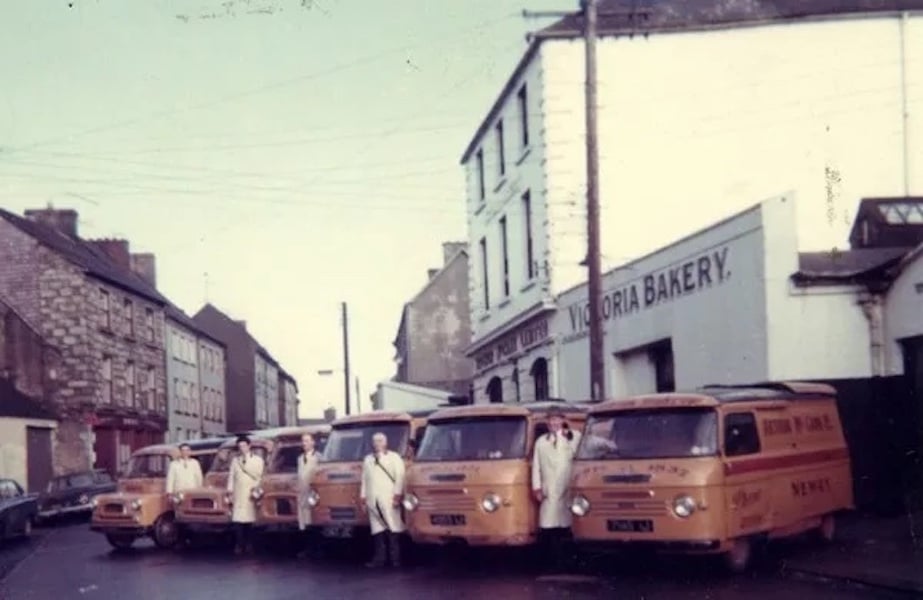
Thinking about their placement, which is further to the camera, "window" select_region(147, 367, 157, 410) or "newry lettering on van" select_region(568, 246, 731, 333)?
"window" select_region(147, 367, 157, 410)

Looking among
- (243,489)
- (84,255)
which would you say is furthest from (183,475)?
(84,255)

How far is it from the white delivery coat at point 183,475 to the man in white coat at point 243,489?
1776 millimetres

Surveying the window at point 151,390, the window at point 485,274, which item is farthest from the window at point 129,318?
the window at point 485,274

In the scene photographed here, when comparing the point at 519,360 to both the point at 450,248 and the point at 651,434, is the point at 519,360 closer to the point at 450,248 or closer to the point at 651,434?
the point at 651,434

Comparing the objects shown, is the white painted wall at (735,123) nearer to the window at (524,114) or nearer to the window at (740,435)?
the window at (524,114)

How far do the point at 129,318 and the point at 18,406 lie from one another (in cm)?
1104

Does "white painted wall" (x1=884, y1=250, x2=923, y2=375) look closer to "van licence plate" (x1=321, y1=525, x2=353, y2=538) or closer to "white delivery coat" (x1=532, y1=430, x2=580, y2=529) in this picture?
"white delivery coat" (x1=532, y1=430, x2=580, y2=529)

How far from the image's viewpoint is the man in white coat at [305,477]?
56.9ft

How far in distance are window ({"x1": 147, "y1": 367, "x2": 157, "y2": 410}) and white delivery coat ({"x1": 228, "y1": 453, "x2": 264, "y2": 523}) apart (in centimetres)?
3668

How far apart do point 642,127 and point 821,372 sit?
10.4 metres

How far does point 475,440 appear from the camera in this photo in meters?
15.1

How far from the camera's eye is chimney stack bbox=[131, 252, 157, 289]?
2488 inches

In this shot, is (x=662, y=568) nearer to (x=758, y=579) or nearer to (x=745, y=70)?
(x=758, y=579)

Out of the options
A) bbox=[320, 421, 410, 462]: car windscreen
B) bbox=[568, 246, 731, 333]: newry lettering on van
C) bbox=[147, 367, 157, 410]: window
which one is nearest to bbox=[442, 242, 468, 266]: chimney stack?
bbox=[147, 367, 157, 410]: window
